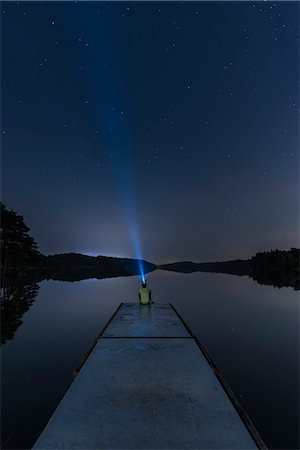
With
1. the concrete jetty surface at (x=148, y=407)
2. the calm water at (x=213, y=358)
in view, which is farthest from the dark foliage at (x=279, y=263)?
the concrete jetty surface at (x=148, y=407)

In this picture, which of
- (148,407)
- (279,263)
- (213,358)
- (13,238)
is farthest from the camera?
(279,263)

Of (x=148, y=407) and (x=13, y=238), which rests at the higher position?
(x=13, y=238)

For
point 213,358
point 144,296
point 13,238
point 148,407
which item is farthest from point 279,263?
point 148,407

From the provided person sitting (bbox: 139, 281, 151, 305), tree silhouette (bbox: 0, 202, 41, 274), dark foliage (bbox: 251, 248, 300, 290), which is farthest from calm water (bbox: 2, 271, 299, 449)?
dark foliage (bbox: 251, 248, 300, 290)

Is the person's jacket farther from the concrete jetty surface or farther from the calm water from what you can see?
the concrete jetty surface

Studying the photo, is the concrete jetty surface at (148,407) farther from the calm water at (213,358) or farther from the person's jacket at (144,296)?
the person's jacket at (144,296)

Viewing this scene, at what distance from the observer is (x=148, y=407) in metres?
6.48

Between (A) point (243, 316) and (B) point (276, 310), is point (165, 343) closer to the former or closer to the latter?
(A) point (243, 316)

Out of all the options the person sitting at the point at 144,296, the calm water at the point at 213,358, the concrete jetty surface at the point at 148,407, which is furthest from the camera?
the person sitting at the point at 144,296

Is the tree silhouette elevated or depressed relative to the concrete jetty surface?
elevated

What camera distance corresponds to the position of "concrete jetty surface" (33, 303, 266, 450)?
17.2 feet

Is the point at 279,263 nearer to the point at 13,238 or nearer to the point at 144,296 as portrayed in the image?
the point at 13,238

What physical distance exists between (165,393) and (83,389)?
2191 millimetres

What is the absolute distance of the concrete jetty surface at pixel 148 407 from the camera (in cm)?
524
